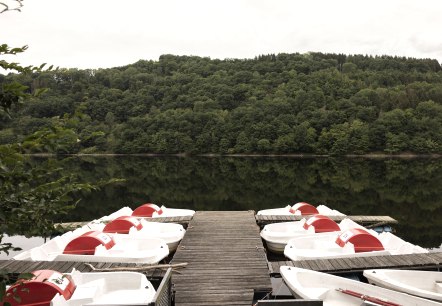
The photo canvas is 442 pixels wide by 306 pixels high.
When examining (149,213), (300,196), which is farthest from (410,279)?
(300,196)

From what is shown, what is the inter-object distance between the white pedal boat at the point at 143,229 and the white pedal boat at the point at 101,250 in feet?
2.28

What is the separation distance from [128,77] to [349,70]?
5591cm

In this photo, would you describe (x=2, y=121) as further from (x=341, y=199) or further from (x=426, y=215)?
(x=341, y=199)

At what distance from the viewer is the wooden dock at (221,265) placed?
24.2 feet

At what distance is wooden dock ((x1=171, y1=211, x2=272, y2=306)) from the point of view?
7367mm

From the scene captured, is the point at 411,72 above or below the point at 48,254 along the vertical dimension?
above

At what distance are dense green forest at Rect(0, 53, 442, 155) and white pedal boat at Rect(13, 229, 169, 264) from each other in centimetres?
4374

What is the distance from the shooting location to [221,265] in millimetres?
8953

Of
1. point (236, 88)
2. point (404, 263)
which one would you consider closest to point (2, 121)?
point (404, 263)

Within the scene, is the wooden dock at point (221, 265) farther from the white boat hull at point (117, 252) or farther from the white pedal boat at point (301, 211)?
the white pedal boat at point (301, 211)

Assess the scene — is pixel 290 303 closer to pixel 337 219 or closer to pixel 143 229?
pixel 143 229

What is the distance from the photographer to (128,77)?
10025 cm

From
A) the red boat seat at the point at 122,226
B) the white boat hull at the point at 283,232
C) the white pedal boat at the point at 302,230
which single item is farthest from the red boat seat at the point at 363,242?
the red boat seat at the point at 122,226

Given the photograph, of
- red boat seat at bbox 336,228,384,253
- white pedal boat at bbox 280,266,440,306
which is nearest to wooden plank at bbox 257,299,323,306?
white pedal boat at bbox 280,266,440,306
